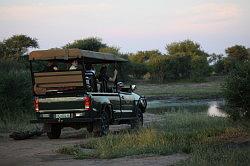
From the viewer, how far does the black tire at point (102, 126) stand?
17.0m

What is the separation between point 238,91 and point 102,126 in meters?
4.77

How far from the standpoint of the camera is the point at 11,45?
64.6m

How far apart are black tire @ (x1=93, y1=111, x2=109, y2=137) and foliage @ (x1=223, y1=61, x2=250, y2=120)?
14.2 ft

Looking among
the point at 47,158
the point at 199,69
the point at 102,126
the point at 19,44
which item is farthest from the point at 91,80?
the point at 199,69

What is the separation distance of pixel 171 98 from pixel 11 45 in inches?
856

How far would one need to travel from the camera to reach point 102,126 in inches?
677

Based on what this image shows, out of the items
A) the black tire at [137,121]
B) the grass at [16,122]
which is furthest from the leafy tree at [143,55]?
the black tire at [137,121]

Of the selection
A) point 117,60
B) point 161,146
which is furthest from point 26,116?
point 161,146

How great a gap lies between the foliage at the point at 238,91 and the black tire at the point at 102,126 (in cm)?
432

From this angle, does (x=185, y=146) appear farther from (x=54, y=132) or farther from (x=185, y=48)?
(x=185, y=48)

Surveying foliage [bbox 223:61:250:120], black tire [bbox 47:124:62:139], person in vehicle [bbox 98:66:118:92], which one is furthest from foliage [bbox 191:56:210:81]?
black tire [bbox 47:124:62:139]

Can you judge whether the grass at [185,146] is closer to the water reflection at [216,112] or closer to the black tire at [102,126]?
the black tire at [102,126]

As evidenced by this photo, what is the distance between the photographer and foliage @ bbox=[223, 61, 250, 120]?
18.4 meters

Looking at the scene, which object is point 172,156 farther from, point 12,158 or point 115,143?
point 12,158
